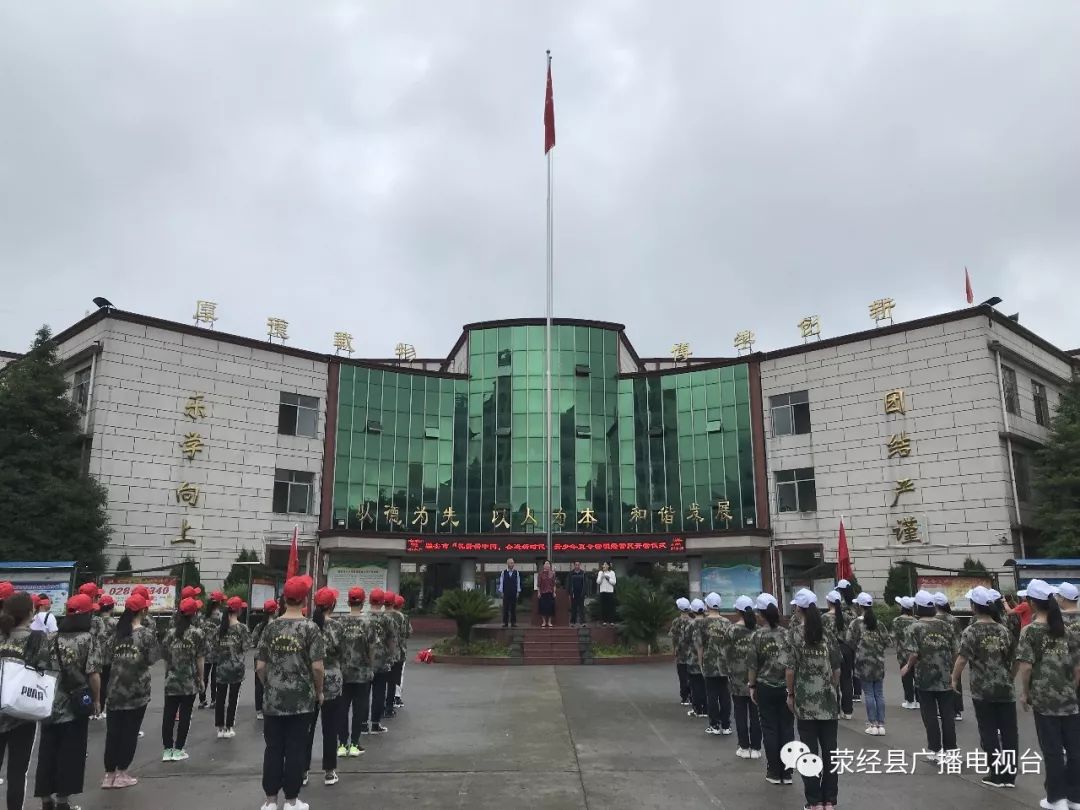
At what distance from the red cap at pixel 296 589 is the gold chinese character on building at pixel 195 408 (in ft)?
77.4

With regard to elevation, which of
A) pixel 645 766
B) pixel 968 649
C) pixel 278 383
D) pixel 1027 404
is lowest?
pixel 645 766

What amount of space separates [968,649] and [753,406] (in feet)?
78.0

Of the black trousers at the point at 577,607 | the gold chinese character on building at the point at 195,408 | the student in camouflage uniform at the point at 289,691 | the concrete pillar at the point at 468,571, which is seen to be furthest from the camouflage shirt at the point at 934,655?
the gold chinese character on building at the point at 195,408

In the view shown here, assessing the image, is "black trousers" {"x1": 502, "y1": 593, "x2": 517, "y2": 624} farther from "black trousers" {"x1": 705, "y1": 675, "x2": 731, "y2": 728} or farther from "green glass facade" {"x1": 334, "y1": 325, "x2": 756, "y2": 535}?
"green glass facade" {"x1": 334, "y1": 325, "x2": 756, "y2": 535}

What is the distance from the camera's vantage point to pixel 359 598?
29.1ft

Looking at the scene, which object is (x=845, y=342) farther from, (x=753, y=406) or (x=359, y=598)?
(x=359, y=598)

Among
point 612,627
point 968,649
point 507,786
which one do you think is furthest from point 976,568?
point 507,786

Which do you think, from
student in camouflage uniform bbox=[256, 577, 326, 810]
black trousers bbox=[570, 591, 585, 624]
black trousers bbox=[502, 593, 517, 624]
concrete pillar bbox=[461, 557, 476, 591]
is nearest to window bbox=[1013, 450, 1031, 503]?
black trousers bbox=[570, 591, 585, 624]

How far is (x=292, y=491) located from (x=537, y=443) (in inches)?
411

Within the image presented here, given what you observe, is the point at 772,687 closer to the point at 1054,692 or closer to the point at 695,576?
the point at 1054,692

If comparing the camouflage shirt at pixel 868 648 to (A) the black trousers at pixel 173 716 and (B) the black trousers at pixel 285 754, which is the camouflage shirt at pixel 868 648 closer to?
(B) the black trousers at pixel 285 754

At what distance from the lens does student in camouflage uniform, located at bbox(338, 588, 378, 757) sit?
8.26 m

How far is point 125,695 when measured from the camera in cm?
708

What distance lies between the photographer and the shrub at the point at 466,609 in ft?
59.2
